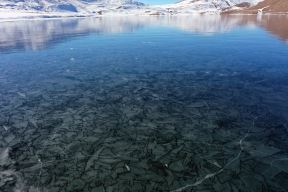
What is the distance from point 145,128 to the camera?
14461 millimetres

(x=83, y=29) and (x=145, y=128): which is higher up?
(x=83, y=29)

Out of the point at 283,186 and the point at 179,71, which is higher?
the point at 179,71

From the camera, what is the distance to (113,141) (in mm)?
13336

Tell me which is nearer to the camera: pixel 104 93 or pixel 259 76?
pixel 104 93

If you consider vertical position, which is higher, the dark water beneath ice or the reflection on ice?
the reflection on ice

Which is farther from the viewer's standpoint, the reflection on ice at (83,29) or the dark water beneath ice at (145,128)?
the reflection on ice at (83,29)

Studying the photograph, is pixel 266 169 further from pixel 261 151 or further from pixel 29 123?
pixel 29 123

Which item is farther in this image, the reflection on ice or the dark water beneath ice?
the reflection on ice

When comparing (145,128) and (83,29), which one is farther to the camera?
(83,29)

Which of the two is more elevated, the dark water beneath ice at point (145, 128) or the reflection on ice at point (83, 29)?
the reflection on ice at point (83, 29)

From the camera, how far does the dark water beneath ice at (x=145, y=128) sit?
35.2 feet

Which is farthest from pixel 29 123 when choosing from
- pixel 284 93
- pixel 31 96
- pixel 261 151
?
pixel 284 93

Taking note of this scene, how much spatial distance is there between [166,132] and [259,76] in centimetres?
1316

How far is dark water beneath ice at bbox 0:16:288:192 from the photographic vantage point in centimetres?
1072
